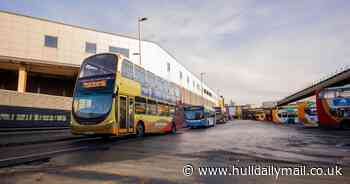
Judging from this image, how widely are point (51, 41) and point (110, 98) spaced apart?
23.2 meters

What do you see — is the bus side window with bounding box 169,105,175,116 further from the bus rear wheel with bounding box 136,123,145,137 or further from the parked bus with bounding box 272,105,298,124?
the parked bus with bounding box 272,105,298,124

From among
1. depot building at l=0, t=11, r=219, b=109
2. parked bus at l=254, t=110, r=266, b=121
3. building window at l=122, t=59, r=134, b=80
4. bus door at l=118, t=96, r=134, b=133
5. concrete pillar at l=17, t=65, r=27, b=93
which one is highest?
depot building at l=0, t=11, r=219, b=109

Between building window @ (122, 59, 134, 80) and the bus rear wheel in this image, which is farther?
the bus rear wheel

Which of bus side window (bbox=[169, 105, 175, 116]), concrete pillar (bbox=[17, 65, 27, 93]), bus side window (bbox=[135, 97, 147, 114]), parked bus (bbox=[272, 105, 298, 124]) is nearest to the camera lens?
bus side window (bbox=[135, 97, 147, 114])

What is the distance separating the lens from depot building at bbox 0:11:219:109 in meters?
27.2

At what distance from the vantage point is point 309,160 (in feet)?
23.8

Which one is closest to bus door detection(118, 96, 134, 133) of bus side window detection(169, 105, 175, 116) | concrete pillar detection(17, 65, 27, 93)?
bus side window detection(169, 105, 175, 116)

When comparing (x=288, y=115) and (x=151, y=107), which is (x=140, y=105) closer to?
(x=151, y=107)

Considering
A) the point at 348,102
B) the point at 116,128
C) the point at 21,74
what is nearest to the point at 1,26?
the point at 21,74

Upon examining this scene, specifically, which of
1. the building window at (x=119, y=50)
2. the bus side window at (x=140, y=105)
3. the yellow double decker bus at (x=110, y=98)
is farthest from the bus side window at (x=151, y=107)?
the building window at (x=119, y=50)

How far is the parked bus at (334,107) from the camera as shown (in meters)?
23.3

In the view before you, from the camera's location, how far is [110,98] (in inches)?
456

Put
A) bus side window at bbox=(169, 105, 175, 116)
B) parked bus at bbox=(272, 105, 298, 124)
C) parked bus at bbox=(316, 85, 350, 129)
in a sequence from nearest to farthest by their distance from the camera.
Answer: bus side window at bbox=(169, 105, 175, 116)
parked bus at bbox=(316, 85, 350, 129)
parked bus at bbox=(272, 105, 298, 124)

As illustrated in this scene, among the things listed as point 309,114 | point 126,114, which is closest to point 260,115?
point 309,114
